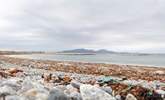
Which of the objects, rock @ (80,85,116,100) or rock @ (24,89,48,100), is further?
rock @ (80,85,116,100)

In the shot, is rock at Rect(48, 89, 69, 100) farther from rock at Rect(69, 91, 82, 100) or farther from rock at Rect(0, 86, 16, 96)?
rock at Rect(0, 86, 16, 96)

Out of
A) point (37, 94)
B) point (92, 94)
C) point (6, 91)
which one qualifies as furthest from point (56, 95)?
point (6, 91)

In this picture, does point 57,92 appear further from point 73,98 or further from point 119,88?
point 119,88

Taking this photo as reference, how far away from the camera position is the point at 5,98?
21.8 feet

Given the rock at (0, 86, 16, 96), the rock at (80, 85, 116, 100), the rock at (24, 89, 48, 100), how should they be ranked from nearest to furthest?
the rock at (24, 89, 48, 100)
the rock at (0, 86, 16, 96)
the rock at (80, 85, 116, 100)

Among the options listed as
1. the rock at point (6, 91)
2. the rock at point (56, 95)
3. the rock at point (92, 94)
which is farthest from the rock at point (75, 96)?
the rock at point (6, 91)

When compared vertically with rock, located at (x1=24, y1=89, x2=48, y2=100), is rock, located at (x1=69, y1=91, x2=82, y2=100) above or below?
below

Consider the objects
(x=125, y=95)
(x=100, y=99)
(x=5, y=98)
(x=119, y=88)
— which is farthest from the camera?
(x=119, y=88)

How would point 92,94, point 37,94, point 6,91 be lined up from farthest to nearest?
1. point 92,94
2. point 6,91
3. point 37,94

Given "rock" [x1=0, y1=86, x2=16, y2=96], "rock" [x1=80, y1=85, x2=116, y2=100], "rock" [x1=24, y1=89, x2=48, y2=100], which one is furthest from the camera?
"rock" [x1=80, y1=85, x2=116, y2=100]

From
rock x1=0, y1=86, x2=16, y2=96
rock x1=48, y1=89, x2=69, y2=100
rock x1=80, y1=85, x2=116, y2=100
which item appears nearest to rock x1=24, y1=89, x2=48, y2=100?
rock x1=48, y1=89, x2=69, y2=100

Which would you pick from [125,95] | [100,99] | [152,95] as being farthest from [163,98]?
[100,99]

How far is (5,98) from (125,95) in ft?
11.0

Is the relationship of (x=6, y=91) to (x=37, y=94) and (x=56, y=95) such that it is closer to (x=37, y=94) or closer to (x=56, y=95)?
(x=37, y=94)
